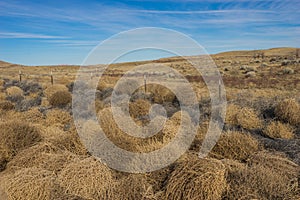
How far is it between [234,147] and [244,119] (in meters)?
3.70

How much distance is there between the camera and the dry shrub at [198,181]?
4324 mm

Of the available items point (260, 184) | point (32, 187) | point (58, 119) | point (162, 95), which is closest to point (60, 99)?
point (58, 119)

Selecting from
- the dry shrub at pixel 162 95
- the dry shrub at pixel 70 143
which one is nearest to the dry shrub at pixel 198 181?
the dry shrub at pixel 70 143

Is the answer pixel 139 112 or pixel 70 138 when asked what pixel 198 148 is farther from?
pixel 139 112

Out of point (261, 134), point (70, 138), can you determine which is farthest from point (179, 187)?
point (261, 134)

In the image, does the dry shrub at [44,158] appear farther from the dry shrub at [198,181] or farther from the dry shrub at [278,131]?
the dry shrub at [278,131]

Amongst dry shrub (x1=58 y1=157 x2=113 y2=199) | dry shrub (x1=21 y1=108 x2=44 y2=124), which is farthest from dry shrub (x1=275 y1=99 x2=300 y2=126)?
dry shrub (x1=21 y1=108 x2=44 y2=124)

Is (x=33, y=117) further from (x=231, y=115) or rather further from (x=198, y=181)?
(x=198, y=181)

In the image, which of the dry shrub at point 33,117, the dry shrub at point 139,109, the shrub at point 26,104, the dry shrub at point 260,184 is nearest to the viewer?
the dry shrub at point 260,184

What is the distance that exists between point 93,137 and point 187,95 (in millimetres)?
9880

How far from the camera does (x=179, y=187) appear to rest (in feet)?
14.8

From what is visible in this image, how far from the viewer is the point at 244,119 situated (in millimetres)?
10016

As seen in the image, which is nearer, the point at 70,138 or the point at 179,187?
the point at 179,187

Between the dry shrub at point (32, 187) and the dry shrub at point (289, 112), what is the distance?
26.8ft
